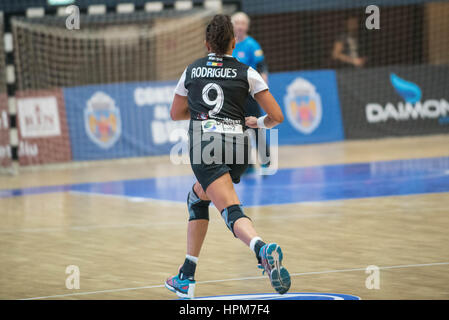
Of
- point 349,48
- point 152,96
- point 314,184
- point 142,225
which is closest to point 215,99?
point 142,225

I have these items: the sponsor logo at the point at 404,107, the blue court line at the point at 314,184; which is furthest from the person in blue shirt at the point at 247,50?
the sponsor logo at the point at 404,107

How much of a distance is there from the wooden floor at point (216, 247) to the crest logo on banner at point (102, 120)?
13.8 ft

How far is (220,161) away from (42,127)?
441 inches

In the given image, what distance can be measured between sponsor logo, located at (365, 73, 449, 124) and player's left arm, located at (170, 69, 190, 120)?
12994 mm

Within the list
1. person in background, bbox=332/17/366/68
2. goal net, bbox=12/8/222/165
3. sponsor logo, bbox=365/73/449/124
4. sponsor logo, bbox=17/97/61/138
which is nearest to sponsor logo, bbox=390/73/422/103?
sponsor logo, bbox=365/73/449/124

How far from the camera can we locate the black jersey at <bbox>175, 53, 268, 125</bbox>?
5285mm

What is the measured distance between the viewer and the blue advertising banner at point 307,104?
57.9 feet

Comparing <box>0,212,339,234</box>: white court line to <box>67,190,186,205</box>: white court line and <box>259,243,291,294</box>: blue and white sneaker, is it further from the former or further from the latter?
<box>259,243,291,294</box>: blue and white sneaker

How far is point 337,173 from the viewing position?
12.9 meters

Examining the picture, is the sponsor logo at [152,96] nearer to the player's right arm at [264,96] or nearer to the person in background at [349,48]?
the person in background at [349,48]

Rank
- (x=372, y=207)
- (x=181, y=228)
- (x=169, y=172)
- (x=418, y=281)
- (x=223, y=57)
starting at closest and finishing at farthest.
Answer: (x=223, y=57) < (x=418, y=281) < (x=181, y=228) < (x=372, y=207) < (x=169, y=172)
